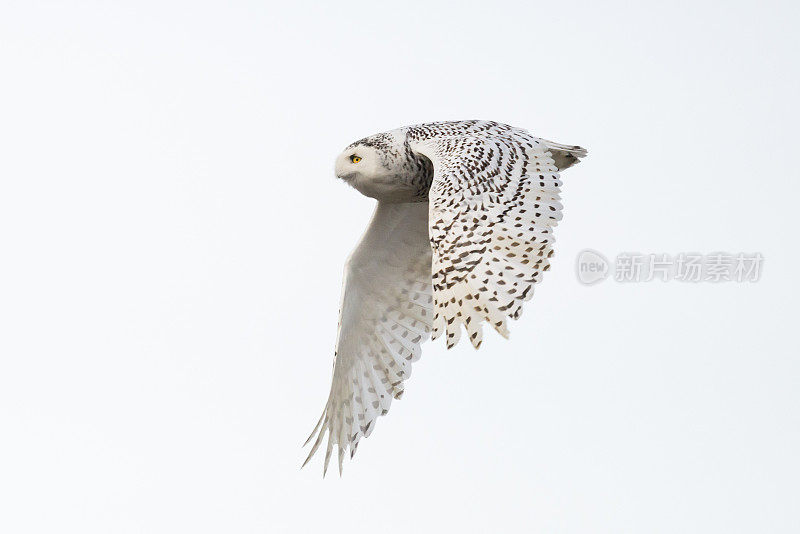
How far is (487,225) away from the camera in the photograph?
731 cm

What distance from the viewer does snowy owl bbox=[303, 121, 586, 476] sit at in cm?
710

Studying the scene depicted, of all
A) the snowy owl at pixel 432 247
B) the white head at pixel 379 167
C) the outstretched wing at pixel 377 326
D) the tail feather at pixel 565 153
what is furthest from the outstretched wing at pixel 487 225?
the outstretched wing at pixel 377 326

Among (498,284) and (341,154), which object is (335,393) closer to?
(341,154)

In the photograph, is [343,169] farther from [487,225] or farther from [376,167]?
[487,225]

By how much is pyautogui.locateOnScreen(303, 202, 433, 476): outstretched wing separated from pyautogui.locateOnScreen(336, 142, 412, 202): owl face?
997mm

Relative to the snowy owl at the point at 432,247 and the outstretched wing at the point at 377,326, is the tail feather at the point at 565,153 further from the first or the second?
the outstretched wing at the point at 377,326

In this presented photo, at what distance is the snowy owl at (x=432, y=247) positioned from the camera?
7098mm

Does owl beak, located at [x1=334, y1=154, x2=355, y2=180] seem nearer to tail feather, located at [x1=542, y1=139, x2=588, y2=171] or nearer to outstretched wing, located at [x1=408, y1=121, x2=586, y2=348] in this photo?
outstretched wing, located at [x1=408, y1=121, x2=586, y2=348]

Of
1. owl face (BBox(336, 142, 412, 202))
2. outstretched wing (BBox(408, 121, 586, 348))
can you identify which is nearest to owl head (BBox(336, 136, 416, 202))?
owl face (BBox(336, 142, 412, 202))

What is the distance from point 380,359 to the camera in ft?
31.8

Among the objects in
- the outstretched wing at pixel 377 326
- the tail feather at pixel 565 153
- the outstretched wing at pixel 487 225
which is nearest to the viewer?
the outstretched wing at pixel 487 225

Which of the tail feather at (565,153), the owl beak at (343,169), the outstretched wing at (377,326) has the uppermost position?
the tail feather at (565,153)

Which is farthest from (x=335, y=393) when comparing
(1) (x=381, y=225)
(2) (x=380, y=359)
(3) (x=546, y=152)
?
(3) (x=546, y=152)

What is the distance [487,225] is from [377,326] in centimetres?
259
